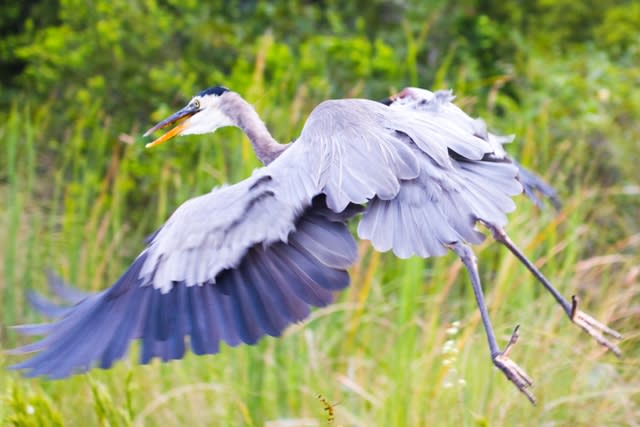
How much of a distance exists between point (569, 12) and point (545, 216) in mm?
4658

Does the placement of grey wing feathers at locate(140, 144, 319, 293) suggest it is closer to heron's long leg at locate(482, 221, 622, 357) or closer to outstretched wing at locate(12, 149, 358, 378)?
outstretched wing at locate(12, 149, 358, 378)

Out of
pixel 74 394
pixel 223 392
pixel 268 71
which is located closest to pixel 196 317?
pixel 223 392

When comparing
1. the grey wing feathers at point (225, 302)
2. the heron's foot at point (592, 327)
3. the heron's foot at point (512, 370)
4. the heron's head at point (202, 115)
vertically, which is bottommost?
the heron's foot at point (512, 370)

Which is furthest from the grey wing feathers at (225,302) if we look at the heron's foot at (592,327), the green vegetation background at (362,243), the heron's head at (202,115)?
the heron's foot at (592,327)

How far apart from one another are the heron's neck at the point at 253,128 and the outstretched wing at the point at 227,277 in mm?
740

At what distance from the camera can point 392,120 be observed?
3.92 metres

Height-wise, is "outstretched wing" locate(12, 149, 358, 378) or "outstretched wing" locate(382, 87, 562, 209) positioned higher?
"outstretched wing" locate(382, 87, 562, 209)

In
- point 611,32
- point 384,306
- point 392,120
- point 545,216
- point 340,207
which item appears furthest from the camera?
point 611,32

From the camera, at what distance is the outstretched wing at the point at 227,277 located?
136 inches

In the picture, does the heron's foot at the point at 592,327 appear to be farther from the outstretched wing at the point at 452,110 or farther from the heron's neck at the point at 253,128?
the heron's neck at the point at 253,128

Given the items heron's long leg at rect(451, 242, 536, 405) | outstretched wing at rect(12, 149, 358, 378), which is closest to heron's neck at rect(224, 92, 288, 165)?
outstretched wing at rect(12, 149, 358, 378)

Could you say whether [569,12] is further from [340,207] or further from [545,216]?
[340,207]

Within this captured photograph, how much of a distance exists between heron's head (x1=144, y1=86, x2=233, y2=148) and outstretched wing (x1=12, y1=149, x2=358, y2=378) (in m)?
0.87

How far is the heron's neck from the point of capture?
4.37 metres
